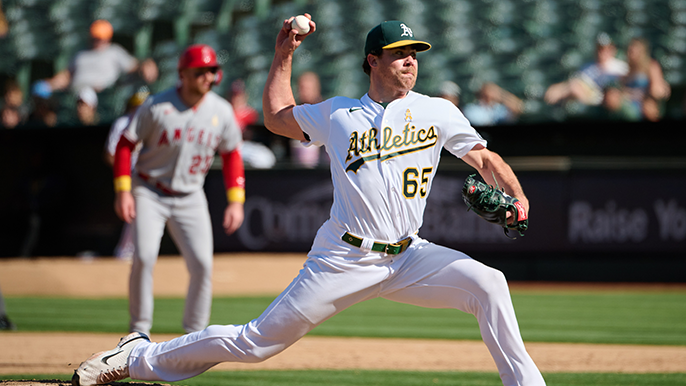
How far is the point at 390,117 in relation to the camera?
349 centimetres

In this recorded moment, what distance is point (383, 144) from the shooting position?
3441mm

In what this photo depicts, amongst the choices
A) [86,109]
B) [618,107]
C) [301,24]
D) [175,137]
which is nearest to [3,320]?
[175,137]

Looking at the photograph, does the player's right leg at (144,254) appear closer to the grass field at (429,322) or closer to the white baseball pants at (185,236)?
the white baseball pants at (185,236)

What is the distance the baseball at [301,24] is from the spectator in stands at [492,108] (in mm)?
8333

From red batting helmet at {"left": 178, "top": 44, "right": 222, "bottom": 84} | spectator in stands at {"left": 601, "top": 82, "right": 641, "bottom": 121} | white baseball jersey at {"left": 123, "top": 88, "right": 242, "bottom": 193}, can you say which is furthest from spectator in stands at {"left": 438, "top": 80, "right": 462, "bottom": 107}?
red batting helmet at {"left": 178, "top": 44, "right": 222, "bottom": 84}

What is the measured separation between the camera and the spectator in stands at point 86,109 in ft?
41.8

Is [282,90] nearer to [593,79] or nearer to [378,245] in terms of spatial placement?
[378,245]

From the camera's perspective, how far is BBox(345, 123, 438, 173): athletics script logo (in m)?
3.44

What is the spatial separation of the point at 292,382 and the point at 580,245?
6.80 m

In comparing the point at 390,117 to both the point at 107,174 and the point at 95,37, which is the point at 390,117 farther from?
the point at 95,37

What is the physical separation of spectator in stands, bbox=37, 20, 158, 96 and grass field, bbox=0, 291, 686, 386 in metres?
5.58

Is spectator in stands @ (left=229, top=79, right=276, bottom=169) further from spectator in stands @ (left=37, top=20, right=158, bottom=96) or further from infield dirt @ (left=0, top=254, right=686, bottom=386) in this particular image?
infield dirt @ (left=0, top=254, right=686, bottom=386)

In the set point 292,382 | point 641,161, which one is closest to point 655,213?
point 641,161

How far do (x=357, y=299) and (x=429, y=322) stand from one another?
4521 mm
